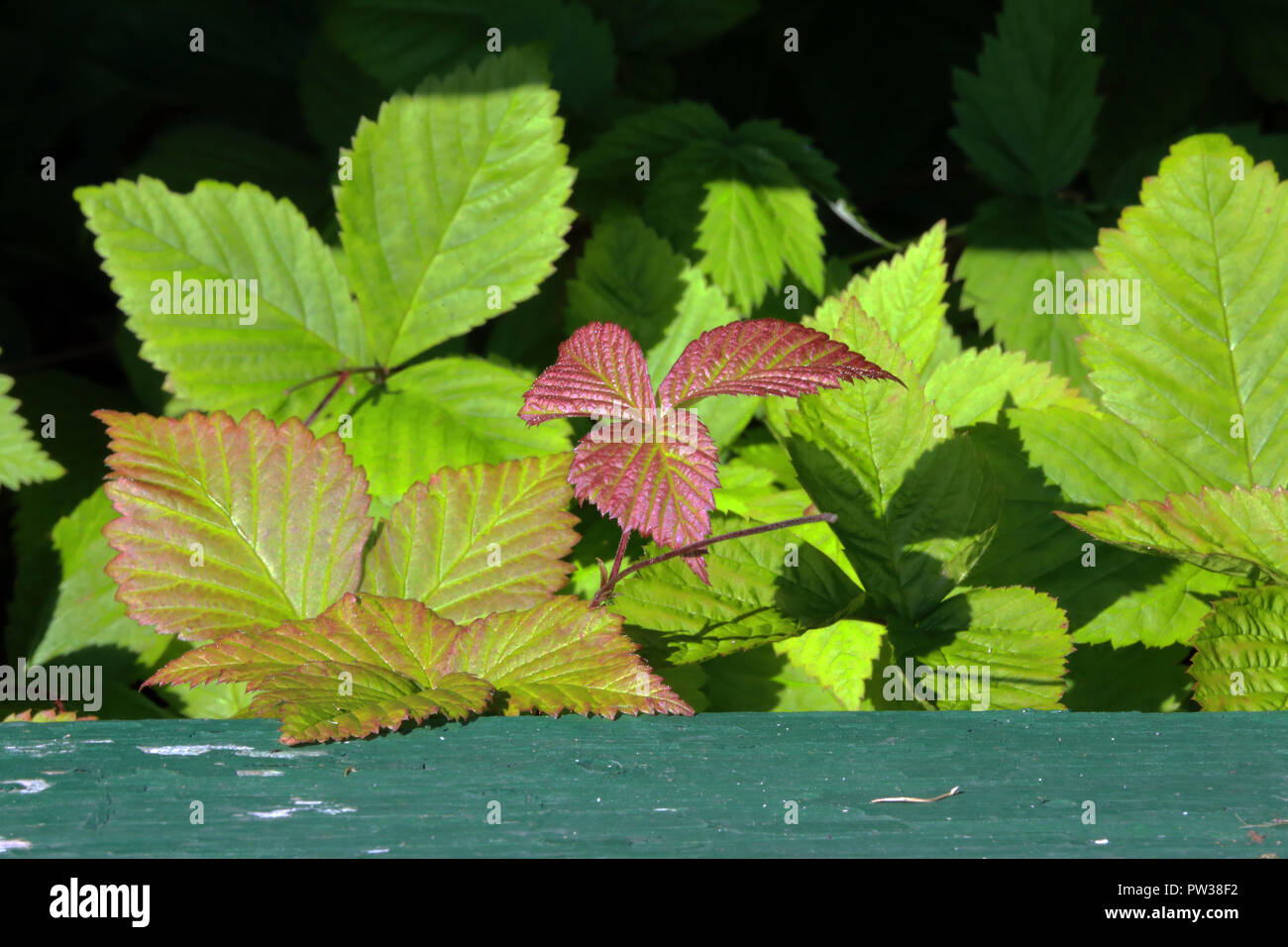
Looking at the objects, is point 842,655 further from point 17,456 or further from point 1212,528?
point 17,456

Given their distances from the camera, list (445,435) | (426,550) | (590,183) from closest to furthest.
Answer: (426,550)
(445,435)
(590,183)

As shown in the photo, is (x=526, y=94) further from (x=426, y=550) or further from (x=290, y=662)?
(x=290, y=662)

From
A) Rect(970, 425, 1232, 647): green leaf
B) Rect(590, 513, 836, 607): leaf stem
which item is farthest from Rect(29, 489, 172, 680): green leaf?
Rect(970, 425, 1232, 647): green leaf

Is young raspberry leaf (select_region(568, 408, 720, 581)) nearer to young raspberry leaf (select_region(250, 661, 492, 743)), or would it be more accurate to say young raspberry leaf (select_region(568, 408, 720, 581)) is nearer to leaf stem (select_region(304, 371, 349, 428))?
young raspberry leaf (select_region(250, 661, 492, 743))

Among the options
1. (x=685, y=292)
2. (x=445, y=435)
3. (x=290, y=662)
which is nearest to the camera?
(x=290, y=662)

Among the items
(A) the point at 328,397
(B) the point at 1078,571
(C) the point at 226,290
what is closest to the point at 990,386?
(B) the point at 1078,571

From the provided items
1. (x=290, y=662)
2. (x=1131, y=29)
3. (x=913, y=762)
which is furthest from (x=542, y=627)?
(x=1131, y=29)
